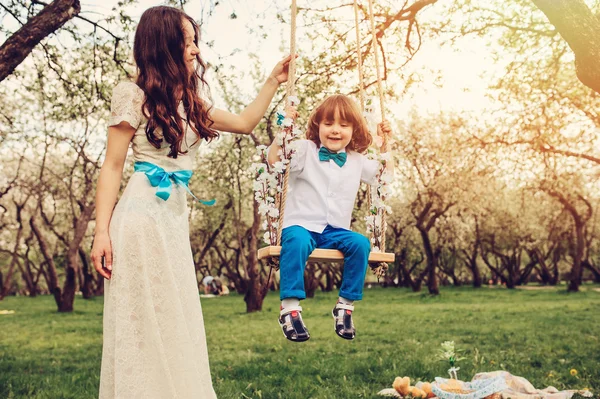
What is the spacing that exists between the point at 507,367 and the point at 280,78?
21.8ft

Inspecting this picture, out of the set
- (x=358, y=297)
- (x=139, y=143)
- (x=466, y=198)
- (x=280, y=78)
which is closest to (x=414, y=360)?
(x=358, y=297)

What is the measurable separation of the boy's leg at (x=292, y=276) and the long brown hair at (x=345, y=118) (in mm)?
917

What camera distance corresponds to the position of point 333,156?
4.70 m

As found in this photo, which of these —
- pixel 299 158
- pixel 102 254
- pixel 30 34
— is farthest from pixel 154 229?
pixel 30 34

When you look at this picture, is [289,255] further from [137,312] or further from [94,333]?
[94,333]

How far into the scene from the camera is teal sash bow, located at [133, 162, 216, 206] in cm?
332

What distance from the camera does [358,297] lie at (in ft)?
14.3

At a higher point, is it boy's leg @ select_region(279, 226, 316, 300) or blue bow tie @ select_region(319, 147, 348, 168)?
blue bow tie @ select_region(319, 147, 348, 168)

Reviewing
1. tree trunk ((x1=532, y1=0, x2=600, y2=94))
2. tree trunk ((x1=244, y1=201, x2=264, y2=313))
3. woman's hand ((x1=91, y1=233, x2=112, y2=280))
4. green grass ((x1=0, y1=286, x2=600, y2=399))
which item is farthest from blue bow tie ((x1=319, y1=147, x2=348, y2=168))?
tree trunk ((x1=244, y1=201, x2=264, y2=313))

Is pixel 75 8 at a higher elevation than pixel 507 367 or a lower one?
higher

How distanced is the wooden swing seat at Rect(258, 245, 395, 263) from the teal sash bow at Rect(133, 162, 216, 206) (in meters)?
0.84

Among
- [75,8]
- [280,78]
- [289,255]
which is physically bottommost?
[289,255]

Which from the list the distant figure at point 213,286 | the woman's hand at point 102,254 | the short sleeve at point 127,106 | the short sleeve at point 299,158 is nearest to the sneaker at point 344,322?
the short sleeve at point 299,158

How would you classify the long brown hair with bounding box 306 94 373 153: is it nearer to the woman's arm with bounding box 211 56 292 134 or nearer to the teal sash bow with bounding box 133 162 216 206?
the woman's arm with bounding box 211 56 292 134
